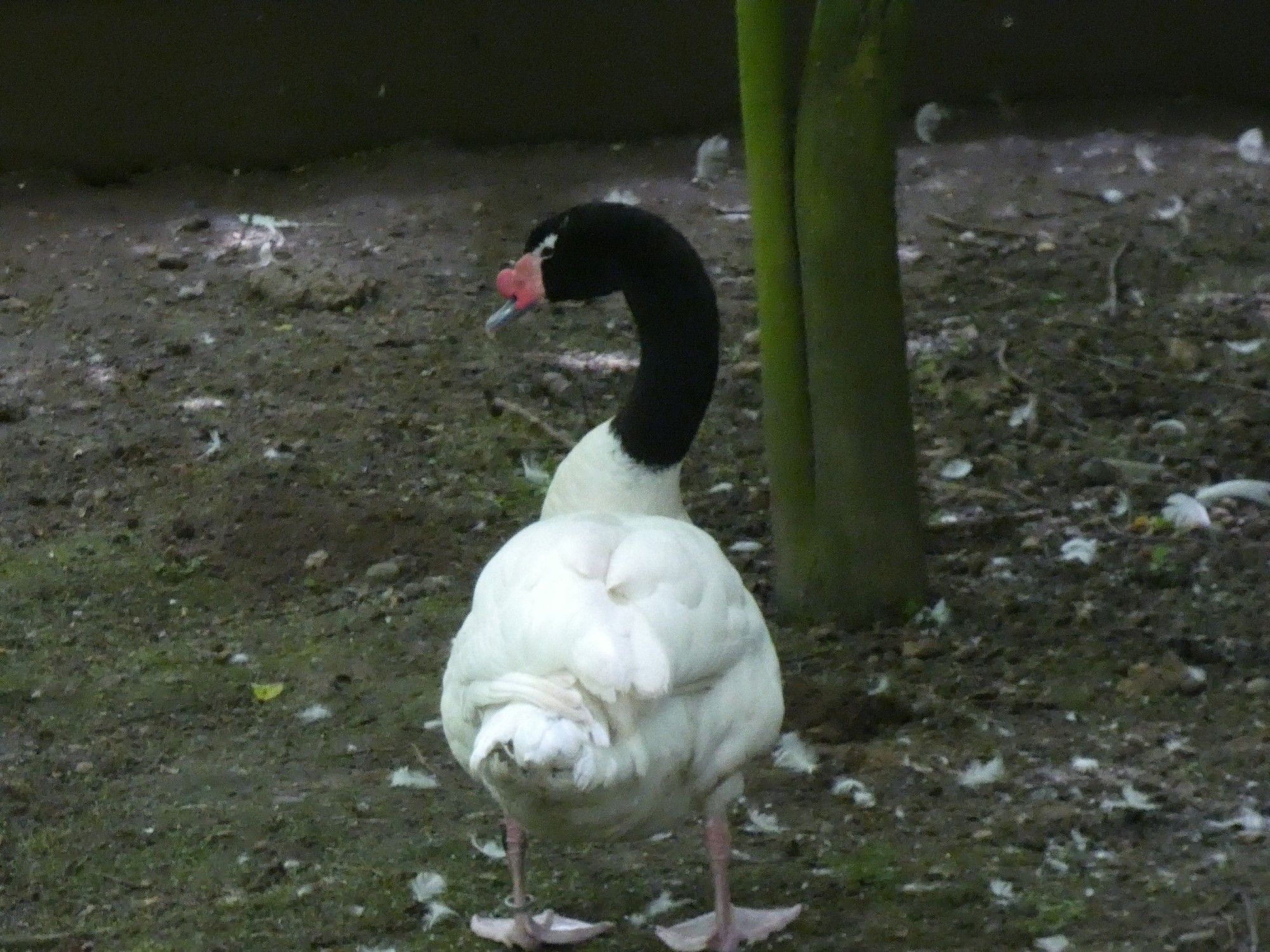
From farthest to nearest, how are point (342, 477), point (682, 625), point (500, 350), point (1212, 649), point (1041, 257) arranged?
point (1041, 257)
point (500, 350)
point (342, 477)
point (1212, 649)
point (682, 625)

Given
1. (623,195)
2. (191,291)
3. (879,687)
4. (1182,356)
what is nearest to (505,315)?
(879,687)

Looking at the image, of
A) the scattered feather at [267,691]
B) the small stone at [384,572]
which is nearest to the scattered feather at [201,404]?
the small stone at [384,572]

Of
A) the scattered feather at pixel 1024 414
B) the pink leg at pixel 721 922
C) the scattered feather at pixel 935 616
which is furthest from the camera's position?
the scattered feather at pixel 1024 414

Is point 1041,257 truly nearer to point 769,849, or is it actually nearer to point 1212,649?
point 1212,649

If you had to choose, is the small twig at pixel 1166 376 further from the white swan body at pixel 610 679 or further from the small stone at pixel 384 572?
the white swan body at pixel 610 679

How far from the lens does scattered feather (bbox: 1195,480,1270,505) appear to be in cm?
512

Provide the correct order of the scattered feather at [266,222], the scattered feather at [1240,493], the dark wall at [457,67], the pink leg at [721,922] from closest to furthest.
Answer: the pink leg at [721,922], the scattered feather at [1240,493], the scattered feather at [266,222], the dark wall at [457,67]

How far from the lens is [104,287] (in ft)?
24.2

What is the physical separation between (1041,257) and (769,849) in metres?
4.02

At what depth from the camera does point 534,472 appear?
565 centimetres

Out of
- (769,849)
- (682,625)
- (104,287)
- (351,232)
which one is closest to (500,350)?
(351,232)

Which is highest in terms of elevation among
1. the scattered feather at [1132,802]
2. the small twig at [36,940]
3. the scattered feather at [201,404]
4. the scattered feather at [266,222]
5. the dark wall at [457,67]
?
the dark wall at [457,67]

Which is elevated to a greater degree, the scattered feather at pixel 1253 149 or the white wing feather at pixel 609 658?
the white wing feather at pixel 609 658

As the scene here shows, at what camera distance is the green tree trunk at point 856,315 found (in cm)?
423
